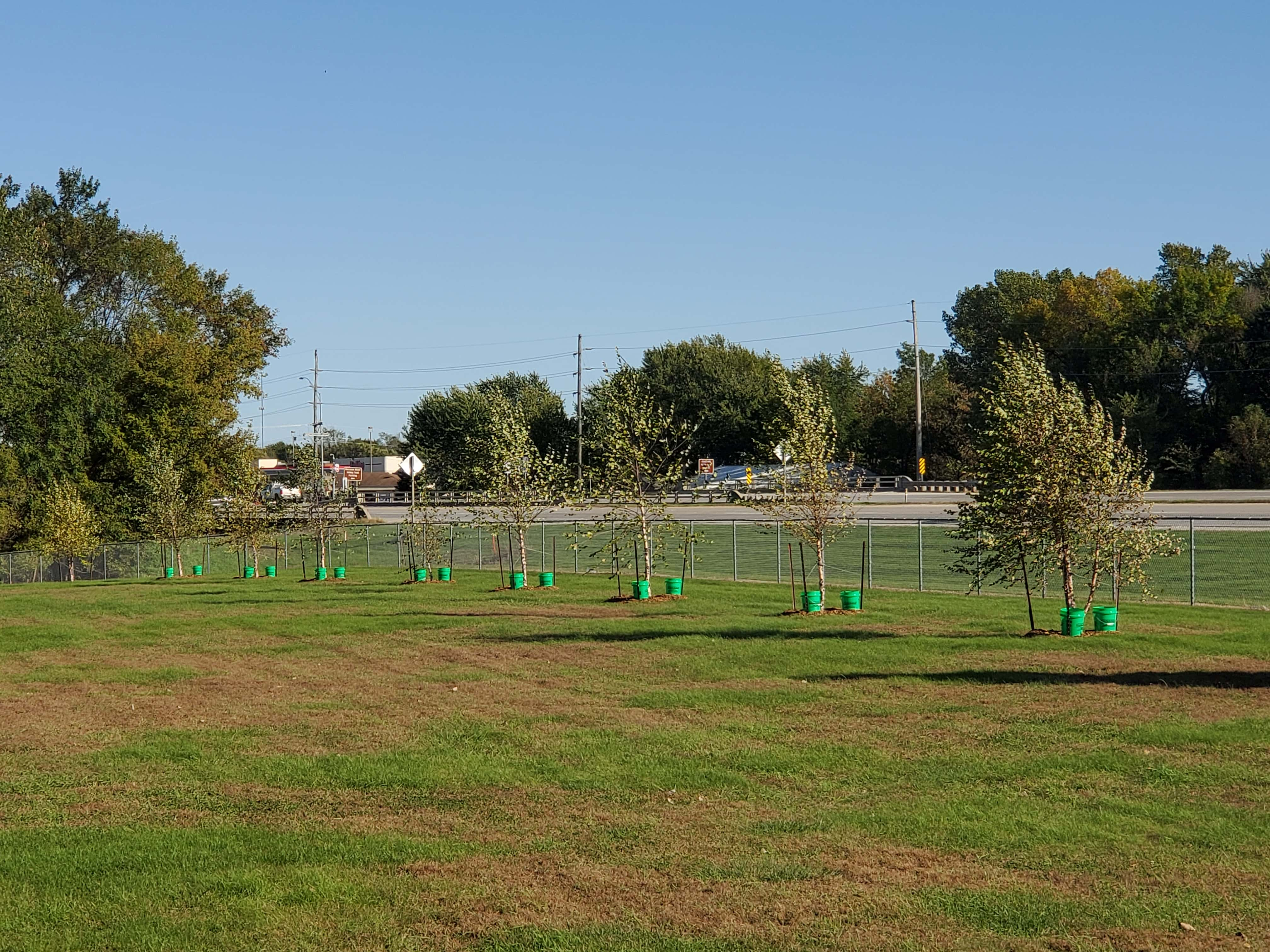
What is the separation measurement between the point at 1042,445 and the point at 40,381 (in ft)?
160

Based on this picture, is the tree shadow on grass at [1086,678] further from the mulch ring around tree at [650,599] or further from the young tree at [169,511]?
the young tree at [169,511]

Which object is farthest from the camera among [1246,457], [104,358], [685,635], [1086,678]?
[1246,457]

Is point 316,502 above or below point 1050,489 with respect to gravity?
below

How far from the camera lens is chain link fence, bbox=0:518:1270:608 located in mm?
34156

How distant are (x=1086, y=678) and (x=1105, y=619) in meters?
5.09

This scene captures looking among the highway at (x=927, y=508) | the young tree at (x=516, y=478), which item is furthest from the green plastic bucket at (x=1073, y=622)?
the highway at (x=927, y=508)

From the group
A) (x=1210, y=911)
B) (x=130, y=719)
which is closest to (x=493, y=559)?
(x=130, y=719)

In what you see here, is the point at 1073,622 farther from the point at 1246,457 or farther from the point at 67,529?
the point at 1246,457

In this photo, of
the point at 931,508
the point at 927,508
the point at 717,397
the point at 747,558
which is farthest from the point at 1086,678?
the point at 717,397

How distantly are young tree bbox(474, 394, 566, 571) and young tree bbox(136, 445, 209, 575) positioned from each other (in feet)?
59.3

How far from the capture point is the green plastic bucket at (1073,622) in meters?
21.3

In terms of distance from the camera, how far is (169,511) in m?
48.3

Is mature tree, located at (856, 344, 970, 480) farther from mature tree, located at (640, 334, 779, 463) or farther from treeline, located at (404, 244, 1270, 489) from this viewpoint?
mature tree, located at (640, 334, 779, 463)

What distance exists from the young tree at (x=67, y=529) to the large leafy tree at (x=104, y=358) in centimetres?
444
